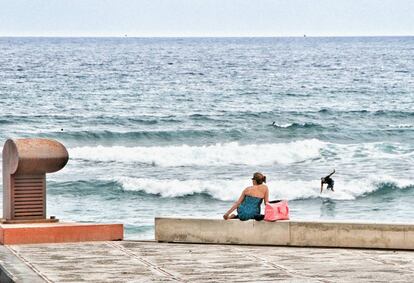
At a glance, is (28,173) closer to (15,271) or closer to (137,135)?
(15,271)

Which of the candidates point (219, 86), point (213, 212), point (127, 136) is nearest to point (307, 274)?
point (213, 212)

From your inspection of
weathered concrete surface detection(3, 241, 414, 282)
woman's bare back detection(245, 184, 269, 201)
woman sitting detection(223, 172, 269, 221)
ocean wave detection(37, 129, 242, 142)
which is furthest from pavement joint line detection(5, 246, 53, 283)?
ocean wave detection(37, 129, 242, 142)

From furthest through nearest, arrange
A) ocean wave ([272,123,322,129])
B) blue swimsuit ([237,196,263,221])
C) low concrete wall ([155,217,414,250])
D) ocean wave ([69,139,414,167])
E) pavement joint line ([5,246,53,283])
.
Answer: ocean wave ([272,123,322,129])
ocean wave ([69,139,414,167])
blue swimsuit ([237,196,263,221])
low concrete wall ([155,217,414,250])
pavement joint line ([5,246,53,283])

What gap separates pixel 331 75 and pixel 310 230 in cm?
7594

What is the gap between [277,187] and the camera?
33.0 metres

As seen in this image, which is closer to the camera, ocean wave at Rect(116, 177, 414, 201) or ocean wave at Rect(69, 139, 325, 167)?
ocean wave at Rect(116, 177, 414, 201)

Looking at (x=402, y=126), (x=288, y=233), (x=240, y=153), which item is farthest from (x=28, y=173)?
(x=402, y=126)

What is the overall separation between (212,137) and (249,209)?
3291 cm

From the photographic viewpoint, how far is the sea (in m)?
30.8

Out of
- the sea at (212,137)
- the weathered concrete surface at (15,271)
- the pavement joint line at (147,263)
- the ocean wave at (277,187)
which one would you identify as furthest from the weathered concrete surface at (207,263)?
the ocean wave at (277,187)

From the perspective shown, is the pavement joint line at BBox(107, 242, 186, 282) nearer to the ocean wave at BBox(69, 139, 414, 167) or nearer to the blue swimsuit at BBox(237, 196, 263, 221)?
the blue swimsuit at BBox(237, 196, 263, 221)

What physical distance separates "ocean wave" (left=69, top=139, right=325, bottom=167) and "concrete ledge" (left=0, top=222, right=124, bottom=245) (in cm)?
2466

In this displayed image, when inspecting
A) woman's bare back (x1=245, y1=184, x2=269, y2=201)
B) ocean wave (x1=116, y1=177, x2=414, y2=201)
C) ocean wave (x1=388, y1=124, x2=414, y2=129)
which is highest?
woman's bare back (x1=245, y1=184, x2=269, y2=201)

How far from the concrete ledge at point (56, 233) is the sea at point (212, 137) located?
8.53m
